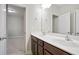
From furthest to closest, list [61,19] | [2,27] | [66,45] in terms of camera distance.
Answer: [61,19] < [2,27] < [66,45]

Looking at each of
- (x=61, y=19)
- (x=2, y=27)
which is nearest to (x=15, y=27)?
(x=2, y=27)

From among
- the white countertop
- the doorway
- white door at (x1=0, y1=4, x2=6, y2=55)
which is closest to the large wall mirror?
the white countertop

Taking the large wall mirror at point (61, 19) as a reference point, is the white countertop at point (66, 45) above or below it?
below

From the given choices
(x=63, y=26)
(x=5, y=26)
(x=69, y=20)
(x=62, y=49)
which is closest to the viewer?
(x=62, y=49)

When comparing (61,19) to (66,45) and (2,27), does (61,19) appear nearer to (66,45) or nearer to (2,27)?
(66,45)

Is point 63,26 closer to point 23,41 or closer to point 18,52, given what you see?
point 23,41

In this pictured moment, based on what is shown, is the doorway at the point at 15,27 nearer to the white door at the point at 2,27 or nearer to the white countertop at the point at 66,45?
the white door at the point at 2,27

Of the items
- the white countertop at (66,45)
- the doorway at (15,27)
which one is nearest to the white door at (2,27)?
the doorway at (15,27)

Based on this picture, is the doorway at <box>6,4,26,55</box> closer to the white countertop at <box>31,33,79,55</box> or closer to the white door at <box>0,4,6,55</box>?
the white door at <box>0,4,6,55</box>

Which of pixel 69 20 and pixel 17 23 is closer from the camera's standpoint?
pixel 17 23

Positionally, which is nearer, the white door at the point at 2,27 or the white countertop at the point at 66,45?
the white countertop at the point at 66,45

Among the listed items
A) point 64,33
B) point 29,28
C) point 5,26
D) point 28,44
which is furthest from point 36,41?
point 5,26

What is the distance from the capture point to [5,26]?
5.27 ft
